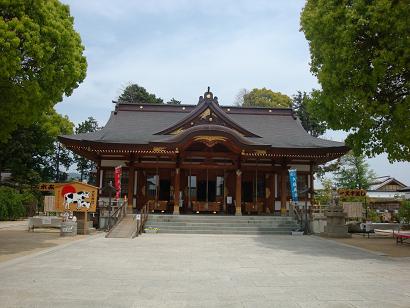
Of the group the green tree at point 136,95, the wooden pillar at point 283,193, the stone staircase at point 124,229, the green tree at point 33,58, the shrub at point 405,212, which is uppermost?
the green tree at point 136,95

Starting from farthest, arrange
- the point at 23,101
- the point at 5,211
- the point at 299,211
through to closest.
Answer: the point at 5,211 < the point at 299,211 < the point at 23,101

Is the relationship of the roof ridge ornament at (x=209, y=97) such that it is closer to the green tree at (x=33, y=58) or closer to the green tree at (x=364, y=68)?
the green tree at (x=364, y=68)

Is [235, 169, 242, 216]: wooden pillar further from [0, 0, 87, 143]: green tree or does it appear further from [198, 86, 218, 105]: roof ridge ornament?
[0, 0, 87, 143]: green tree

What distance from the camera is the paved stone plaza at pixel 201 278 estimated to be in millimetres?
6145

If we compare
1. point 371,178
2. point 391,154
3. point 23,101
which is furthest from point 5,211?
point 371,178

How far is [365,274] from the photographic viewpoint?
8586mm

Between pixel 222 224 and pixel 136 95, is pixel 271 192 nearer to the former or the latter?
pixel 222 224

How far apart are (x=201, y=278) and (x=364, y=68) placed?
8.99 metres

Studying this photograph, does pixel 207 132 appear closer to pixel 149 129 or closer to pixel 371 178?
pixel 149 129

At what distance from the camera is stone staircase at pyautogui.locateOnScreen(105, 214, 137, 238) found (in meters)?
16.5

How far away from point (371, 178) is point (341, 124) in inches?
1376

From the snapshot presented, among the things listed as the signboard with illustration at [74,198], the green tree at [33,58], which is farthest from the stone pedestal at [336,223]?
the green tree at [33,58]

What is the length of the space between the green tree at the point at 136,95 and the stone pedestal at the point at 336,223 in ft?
114

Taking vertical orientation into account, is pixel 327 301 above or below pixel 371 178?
below
